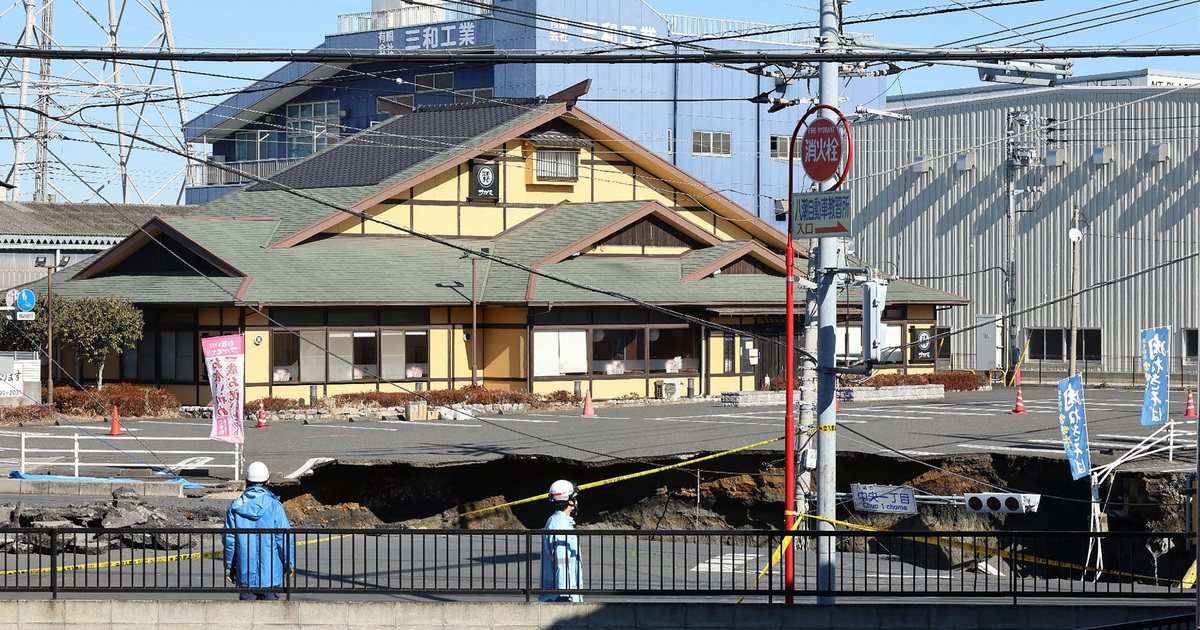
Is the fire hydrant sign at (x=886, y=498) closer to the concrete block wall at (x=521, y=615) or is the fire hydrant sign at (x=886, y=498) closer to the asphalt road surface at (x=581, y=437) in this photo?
the concrete block wall at (x=521, y=615)

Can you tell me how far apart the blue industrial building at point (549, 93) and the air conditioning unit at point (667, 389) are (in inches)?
903

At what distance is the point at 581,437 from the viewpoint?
86.2 ft

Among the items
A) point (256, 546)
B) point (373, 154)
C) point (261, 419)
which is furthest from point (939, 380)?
point (256, 546)

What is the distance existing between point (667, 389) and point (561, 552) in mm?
26236

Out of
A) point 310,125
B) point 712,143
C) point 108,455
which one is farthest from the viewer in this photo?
point 310,125

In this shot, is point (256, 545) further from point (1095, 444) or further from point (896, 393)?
point (896, 393)

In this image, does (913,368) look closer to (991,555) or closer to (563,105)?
(563,105)

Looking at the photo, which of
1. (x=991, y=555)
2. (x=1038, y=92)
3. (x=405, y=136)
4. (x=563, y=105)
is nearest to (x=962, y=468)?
(x=991, y=555)

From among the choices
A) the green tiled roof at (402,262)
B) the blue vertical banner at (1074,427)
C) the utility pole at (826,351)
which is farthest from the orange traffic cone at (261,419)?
the utility pole at (826,351)

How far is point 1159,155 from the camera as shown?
45.5 meters

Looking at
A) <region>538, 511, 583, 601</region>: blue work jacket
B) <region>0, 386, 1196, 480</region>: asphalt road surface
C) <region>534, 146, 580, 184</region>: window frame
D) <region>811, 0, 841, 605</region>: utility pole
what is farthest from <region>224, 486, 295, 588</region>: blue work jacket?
<region>534, 146, 580, 184</region>: window frame

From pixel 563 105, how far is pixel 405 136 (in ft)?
20.5

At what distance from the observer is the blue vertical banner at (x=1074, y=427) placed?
1844 centimetres

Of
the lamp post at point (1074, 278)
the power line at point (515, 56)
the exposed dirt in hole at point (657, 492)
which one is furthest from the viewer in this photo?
the lamp post at point (1074, 278)
